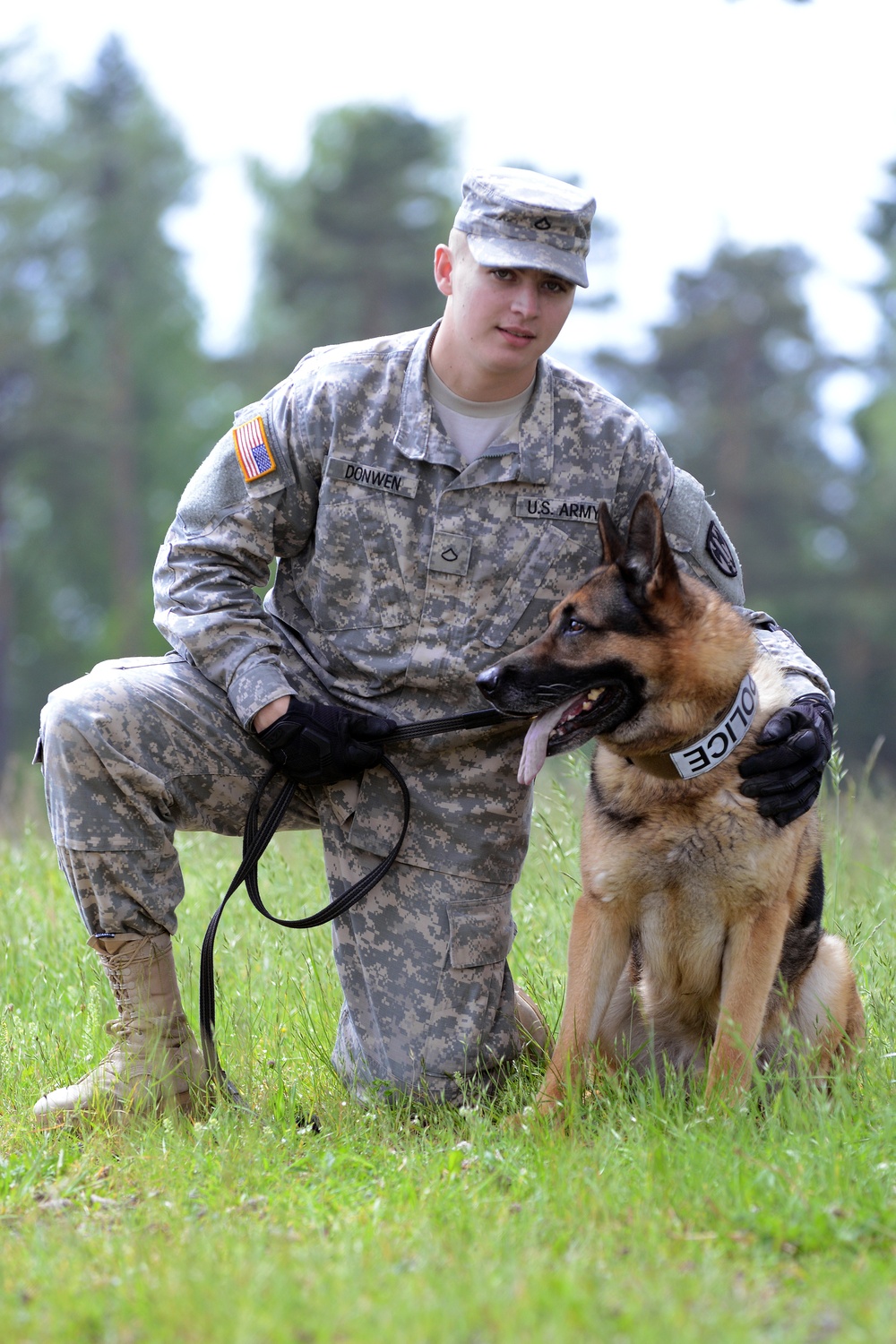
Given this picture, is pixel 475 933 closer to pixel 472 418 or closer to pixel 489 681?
pixel 489 681

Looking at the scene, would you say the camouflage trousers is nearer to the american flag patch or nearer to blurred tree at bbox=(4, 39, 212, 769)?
Answer: the american flag patch

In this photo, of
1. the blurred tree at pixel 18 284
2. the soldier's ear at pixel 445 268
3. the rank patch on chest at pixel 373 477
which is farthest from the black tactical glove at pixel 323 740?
the blurred tree at pixel 18 284

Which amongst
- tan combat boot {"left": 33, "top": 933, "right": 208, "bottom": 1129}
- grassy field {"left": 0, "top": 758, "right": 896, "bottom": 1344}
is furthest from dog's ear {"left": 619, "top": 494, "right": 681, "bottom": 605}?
tan combat boot {"left": 33, "top": 933, "right": 208, "bottom": 1129}

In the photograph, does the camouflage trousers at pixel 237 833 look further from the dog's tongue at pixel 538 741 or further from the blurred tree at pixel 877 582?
the blurred tree at pixel 877 582

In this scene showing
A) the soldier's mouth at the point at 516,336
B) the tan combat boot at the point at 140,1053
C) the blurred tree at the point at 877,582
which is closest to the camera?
the tan combat boot at the point at 140,1053

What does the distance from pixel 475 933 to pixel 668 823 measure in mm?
708

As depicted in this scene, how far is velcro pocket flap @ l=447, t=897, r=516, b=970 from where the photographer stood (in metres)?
3.52

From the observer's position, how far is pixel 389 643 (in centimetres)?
345

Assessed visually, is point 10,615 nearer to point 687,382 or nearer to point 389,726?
point 687,382

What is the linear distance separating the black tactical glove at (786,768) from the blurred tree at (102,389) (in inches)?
877

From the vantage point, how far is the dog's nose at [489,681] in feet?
10.2

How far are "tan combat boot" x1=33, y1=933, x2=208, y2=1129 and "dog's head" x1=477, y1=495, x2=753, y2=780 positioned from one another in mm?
1074

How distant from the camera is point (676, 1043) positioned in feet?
11.1

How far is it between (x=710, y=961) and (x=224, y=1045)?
1.30 metres
